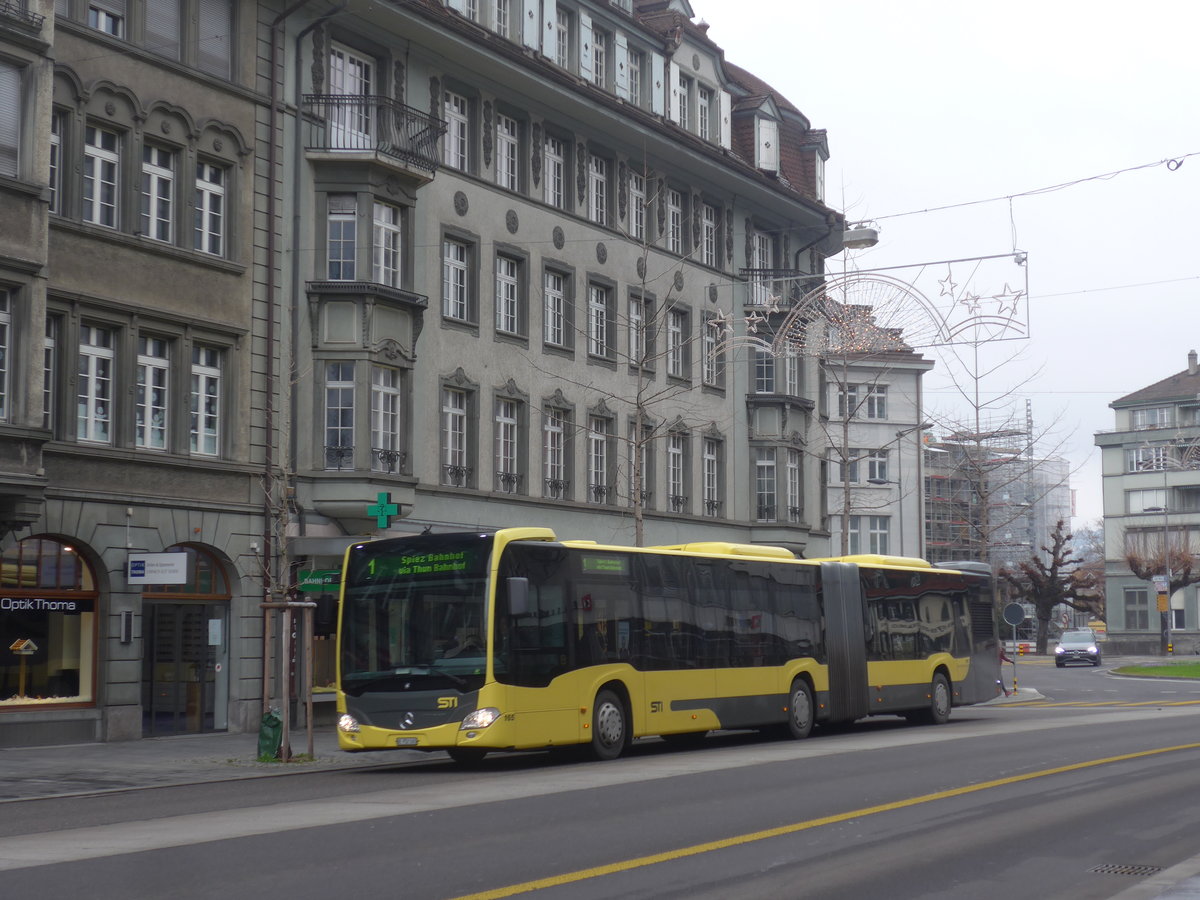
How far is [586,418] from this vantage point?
3897 centimetres

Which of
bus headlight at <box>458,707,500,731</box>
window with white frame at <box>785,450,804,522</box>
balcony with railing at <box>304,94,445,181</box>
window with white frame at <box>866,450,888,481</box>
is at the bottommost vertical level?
bus headlight at <box>458,707,500,731</box>

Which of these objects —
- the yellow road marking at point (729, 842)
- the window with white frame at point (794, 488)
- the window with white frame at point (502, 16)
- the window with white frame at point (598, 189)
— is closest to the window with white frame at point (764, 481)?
the window with white frame at point (794, 488)

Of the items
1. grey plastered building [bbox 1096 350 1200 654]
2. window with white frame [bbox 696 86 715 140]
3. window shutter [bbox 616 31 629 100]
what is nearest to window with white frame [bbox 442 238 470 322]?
window shutter [bbox 616 31 629 100]

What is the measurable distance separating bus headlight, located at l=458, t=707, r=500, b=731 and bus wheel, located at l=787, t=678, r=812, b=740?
772 centimetres

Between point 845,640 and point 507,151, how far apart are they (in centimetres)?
1392

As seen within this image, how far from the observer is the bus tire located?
30547 mm

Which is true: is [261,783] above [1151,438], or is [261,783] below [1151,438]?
below

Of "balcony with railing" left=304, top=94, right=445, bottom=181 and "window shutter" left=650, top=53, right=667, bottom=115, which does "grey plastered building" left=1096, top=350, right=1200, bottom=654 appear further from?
"balcony with railing" left=304, top=94, right=445, bottom=181

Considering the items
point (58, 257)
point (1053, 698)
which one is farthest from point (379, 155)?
point (1053, 698)

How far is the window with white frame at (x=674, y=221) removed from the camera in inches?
1654

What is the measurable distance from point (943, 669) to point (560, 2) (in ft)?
56.8

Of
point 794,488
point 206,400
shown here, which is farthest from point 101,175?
point 794,488

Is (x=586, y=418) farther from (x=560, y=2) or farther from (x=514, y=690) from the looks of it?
(x=514, y=690)

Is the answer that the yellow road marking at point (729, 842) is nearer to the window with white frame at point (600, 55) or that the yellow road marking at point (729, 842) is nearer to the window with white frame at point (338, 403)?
the window with white frame at point (338, 403)
